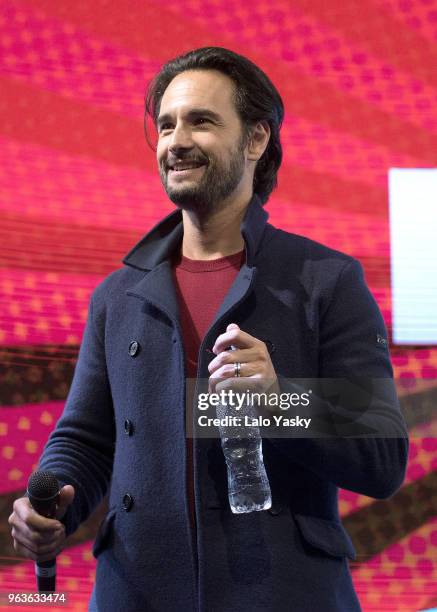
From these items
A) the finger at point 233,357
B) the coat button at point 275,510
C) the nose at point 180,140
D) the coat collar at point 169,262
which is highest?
the nose at point 180,140

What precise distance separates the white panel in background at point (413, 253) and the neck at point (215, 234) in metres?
0.68

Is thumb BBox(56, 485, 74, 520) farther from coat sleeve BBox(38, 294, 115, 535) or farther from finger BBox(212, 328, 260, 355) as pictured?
finger BBox(212, 328, 260, 355)

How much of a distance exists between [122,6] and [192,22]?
20cm

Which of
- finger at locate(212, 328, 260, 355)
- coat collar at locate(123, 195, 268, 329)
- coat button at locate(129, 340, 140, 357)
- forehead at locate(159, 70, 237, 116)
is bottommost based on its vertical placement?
coat button at locate(129, 340, 140, 357)

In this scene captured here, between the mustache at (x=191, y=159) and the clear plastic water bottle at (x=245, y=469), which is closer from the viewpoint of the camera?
the clear plastic water bottle at (x=245, y=469)

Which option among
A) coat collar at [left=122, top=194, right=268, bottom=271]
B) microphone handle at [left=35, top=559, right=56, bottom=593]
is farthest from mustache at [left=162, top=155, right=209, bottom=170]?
microphone handle at [left=35, top=559, right=56, bottom=593]

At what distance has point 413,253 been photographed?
2.26 m

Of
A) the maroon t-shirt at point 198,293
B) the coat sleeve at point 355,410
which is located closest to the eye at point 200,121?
the maroon t-shirt at point 198,293

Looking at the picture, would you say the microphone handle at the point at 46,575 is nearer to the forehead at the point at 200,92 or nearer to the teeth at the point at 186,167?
the teeth at the point at 186,167

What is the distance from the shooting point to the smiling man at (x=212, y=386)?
1418mm

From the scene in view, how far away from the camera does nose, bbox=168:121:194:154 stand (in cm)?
165

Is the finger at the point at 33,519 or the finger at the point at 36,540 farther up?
the finger at the point at 33,519

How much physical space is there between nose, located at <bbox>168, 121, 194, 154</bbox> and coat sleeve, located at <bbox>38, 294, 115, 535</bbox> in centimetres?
37

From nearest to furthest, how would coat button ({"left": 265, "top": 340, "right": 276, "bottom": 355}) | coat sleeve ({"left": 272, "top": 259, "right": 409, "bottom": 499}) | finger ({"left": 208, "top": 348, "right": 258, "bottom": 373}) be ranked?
finger ({"left": 208, "top": 348, "right": 258, "bottom": 373}) < coat sleeve ({"left": 272, "top": 259, "right": 409, "bottom": 499}) < coat button ({"left": 265, "top": 340, "right": 276, "bottom": 355})
